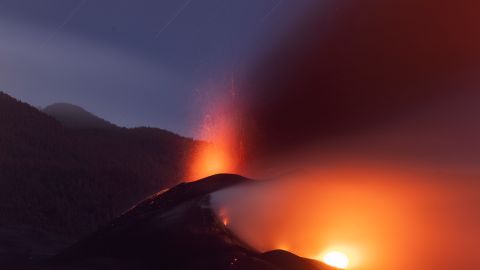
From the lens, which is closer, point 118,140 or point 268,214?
point 268,214

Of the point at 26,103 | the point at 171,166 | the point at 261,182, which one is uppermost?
the point at 26,103

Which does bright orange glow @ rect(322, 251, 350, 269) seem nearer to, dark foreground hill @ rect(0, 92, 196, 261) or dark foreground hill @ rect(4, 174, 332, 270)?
dark foreground hill @ rect(4, 174, 332, 270)

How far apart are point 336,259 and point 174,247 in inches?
338

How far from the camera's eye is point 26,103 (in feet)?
415

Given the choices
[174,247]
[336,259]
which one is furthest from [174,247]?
[336,259]

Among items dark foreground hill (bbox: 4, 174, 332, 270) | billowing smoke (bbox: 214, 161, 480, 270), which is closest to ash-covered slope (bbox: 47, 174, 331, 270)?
dark foreground hill (bbox: 4, 174, 332, 270)

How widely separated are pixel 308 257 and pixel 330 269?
10.1ft

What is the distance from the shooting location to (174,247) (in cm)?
3631

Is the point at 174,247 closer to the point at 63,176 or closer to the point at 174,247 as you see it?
the point at 174,247

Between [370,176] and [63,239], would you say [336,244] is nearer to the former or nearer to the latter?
[370,176]

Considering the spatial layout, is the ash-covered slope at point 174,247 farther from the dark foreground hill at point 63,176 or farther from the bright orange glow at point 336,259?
the dark foreground hill at point 63,176

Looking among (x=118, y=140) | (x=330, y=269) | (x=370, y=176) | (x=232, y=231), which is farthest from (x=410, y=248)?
(x=118, y=140)

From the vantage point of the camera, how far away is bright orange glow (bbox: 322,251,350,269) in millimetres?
35062

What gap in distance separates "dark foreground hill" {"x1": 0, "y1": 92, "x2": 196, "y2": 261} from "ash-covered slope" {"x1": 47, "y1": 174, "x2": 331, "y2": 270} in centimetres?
1527
